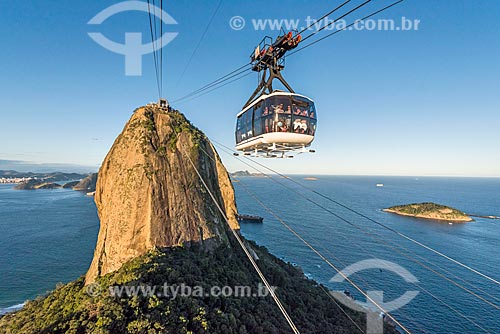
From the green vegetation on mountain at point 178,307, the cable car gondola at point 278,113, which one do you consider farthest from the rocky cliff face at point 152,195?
the cable car gondola at point 278,113

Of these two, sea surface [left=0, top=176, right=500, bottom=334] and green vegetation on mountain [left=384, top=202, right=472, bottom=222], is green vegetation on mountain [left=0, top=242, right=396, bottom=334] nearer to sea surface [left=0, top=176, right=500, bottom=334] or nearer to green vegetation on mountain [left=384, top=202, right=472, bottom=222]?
sea surface [left=0, top=176, right=500, bottom=334]

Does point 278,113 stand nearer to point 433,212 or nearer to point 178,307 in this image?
point 178,307

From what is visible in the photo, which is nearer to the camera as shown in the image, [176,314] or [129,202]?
[176,314]

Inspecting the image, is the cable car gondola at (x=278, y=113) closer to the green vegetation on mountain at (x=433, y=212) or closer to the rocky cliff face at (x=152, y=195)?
the rocky cliff face at (x=152, y=195)

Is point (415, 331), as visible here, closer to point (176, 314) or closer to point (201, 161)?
point (176, 314)

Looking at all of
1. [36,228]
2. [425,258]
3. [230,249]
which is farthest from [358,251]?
[36,228]

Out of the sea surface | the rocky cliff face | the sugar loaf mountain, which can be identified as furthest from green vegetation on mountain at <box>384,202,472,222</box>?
the rocky cliff face
